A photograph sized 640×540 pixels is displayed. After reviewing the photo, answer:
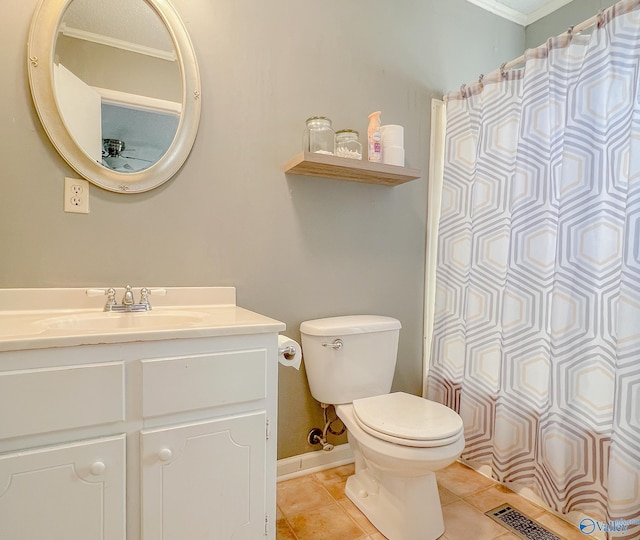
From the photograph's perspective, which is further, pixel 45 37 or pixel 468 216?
pixel 468 216

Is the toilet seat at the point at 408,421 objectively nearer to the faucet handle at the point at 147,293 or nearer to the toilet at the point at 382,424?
the toilet at the point at 382,424

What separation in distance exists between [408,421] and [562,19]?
7.29 ft

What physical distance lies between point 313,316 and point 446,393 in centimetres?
80

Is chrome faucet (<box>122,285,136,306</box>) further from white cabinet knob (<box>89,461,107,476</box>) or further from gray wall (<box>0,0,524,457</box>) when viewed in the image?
white cabinet knob (<box>89,461,107,476</box>)

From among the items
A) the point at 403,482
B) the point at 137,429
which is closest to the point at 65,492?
the point at 137,429

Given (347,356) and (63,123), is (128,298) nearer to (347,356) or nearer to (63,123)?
(63,123)

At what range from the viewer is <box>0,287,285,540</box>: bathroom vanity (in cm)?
78

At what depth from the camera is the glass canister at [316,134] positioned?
1528 millimetres

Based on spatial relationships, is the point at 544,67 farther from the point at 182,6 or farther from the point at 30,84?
the point at 30,84

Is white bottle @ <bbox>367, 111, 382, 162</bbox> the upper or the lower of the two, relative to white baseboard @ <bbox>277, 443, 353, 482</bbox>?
upper

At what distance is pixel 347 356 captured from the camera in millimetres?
1511

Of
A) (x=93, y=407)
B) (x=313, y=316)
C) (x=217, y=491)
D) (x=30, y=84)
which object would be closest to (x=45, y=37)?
(x=30, y=84)

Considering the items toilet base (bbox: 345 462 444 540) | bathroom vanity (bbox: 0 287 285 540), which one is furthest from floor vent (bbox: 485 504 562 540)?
bathroom vanity (bbox: 0 287 285 540)

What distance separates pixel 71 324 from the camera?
110cm
